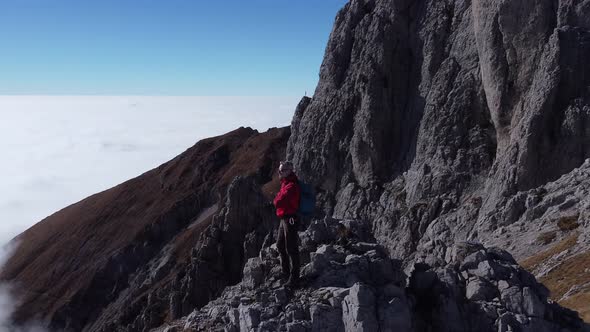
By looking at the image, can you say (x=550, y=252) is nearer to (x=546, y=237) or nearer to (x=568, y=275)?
(x=546, y=237)

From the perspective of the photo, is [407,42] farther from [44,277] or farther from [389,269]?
[44,277]

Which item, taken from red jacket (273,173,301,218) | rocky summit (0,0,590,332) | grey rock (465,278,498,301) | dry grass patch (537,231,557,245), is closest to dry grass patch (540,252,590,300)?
rocky summit (0,0,590,332)

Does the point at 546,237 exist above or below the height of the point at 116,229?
below

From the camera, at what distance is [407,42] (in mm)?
57062

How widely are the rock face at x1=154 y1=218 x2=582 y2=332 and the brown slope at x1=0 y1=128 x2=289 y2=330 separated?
87.1 meters

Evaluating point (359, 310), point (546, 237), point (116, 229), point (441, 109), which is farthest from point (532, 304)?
point (116, 229)

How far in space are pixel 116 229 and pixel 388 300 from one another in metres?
107

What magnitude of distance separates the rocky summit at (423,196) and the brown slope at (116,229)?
4.59 metres

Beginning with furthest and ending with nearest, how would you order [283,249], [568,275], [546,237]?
[546,237] → [568,275] → [283,249]

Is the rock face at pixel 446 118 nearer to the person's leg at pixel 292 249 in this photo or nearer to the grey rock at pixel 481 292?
the grey rock at pixel 481 292

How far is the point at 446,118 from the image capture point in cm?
4922

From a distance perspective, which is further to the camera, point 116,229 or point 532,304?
point 116,229

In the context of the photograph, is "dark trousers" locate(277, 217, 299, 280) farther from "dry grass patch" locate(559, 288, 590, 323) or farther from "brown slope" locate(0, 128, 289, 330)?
"brown slope" locate(0, 128, 289, 330)

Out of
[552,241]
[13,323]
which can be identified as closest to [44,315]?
[13,323]
